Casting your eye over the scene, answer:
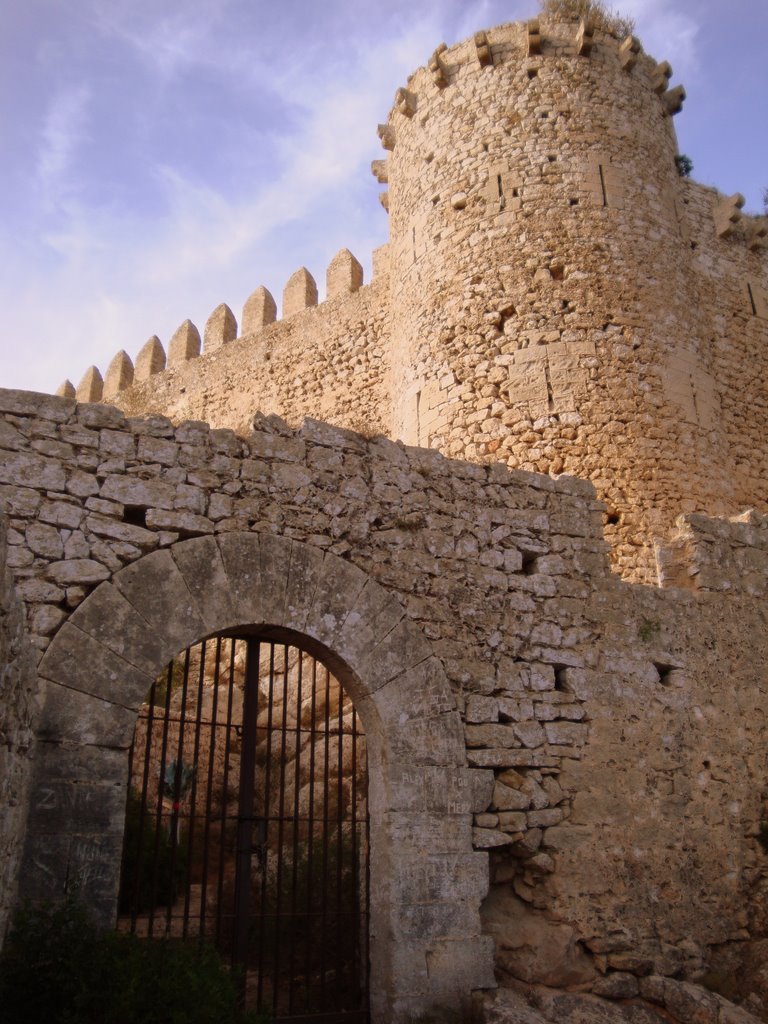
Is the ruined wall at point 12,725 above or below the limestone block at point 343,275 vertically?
below

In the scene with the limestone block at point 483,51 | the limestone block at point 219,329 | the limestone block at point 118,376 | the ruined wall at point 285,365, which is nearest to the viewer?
the limestone block at point 483,51

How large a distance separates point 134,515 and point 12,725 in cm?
156

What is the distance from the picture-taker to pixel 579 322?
388 inches

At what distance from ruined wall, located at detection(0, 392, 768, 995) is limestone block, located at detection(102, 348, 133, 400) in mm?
13418

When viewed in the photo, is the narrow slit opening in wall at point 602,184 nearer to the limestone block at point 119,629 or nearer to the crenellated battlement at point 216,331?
the crenellated battlement at point 216,331

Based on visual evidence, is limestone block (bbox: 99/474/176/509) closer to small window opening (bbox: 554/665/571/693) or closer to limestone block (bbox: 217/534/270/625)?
limestone block (bbox: 217/534/270/625)

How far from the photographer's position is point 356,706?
562 cm

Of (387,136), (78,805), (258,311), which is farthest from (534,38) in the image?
(78,805)

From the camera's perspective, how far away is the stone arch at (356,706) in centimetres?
452

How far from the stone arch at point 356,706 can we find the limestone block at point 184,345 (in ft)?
41.6

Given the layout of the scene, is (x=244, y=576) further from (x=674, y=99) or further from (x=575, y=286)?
(x=674, y=99)

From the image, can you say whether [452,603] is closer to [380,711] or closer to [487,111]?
[380,711]

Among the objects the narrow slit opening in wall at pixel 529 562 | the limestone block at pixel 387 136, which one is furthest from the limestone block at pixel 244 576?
the limestone block at pixel 387 136

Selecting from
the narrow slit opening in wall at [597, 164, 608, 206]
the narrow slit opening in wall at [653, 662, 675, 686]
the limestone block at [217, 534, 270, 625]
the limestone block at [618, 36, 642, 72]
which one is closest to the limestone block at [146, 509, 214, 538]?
the limestone block at [217, 534, 270, 625]
